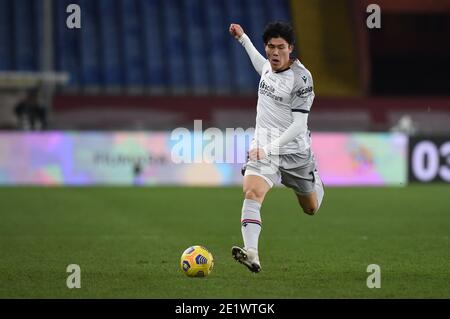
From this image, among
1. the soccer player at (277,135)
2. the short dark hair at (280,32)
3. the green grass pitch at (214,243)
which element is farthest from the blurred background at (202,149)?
the short dark hair at (280,32)

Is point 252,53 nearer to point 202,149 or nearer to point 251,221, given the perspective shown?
point 251,221

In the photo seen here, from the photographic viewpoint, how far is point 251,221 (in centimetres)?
940

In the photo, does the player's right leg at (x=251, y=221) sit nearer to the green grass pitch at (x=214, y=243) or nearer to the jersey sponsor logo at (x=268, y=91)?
the green grass pitch at (x=214, y=243)

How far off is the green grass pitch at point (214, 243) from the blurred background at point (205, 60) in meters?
6.83

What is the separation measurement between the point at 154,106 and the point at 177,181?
5675 mm

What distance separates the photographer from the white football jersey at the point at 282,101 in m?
9.58

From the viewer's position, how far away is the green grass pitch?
8.62 meters

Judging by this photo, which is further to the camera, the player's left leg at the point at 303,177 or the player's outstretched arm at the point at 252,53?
the player's outstretched arm at the point at 252,53

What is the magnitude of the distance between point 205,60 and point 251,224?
23.6 metres

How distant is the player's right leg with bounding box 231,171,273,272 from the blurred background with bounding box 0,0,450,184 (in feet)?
54.2

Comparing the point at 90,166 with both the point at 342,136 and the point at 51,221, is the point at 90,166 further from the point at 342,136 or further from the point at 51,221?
the point at 51,221

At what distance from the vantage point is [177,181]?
77.9 ft

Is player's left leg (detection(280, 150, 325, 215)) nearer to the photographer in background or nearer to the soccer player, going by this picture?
the soccer player

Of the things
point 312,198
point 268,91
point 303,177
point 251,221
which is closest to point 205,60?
point 312,198
